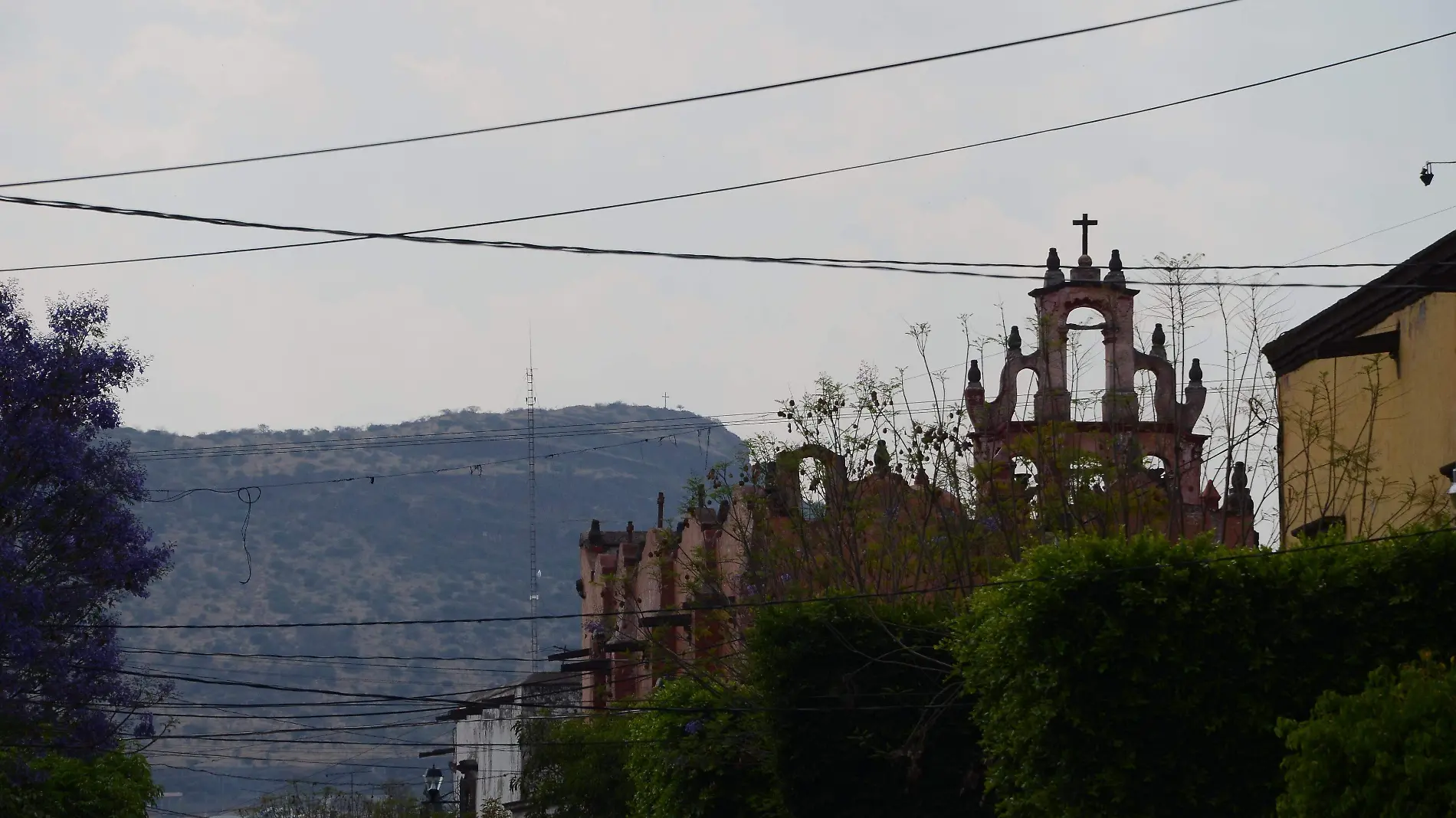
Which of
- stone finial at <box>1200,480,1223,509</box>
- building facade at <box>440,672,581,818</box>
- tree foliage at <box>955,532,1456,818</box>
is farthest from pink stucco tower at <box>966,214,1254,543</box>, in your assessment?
building facade at <box>440,672,581,818</box>

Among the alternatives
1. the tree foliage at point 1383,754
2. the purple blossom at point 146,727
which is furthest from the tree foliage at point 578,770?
the tree foliage at point 1383,754

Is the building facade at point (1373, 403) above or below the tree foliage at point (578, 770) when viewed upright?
above

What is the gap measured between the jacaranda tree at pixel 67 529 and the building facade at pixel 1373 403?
51.8 feet

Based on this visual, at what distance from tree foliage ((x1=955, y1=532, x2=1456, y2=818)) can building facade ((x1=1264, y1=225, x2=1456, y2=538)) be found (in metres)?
2.57

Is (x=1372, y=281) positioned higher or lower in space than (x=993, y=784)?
higher

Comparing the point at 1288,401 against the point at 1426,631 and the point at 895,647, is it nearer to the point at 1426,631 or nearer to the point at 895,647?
the point at 895,647

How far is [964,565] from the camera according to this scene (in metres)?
26.6

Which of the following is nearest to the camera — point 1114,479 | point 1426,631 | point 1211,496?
point 1426,631

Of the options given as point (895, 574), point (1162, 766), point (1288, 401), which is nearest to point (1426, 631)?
point (1162, 766)

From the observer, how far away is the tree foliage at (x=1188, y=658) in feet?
52.2

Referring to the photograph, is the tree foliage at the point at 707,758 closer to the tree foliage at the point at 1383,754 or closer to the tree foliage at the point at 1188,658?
the tree foliage at the point at 1188,658

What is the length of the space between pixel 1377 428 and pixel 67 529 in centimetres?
1740

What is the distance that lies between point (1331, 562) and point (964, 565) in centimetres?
1077

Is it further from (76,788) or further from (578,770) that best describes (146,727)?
(578,770)
